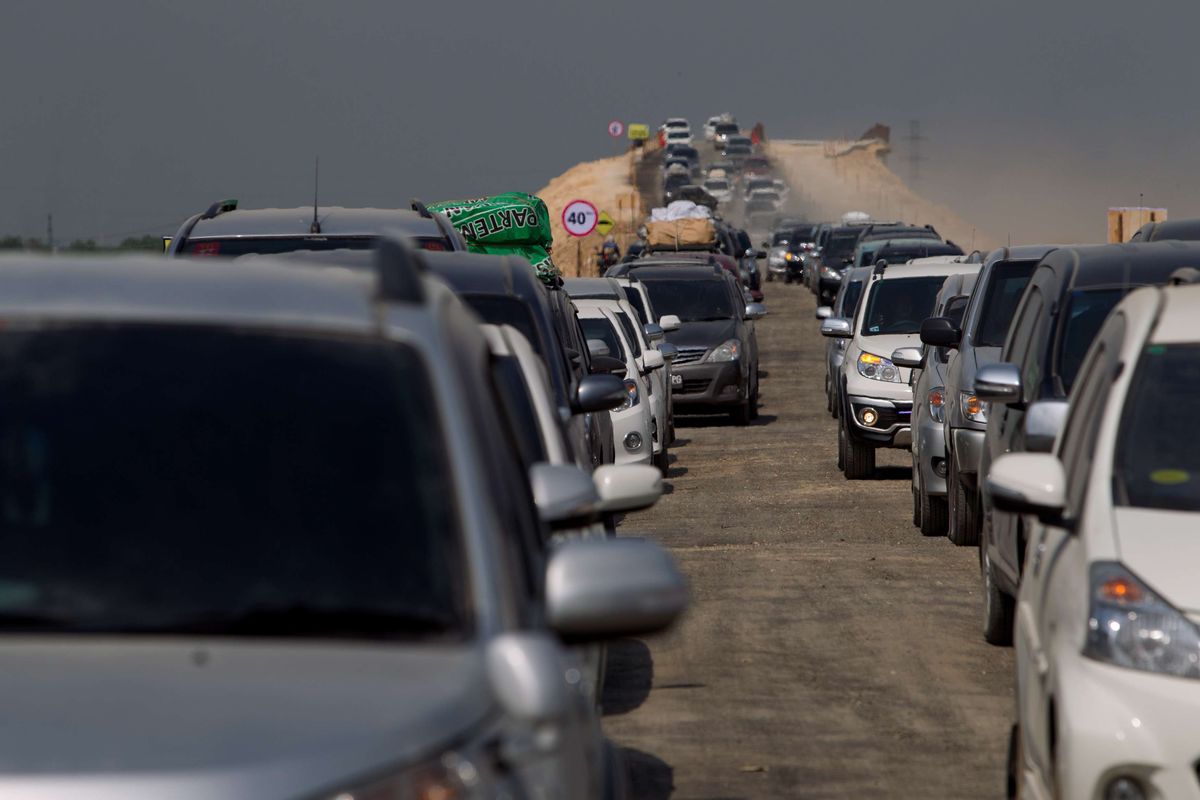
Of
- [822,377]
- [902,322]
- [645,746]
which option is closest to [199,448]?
[645,746]

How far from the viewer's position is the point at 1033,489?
5.89m

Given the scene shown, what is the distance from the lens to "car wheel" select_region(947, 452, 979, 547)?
43.7 feet

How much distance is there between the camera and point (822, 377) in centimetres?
3512

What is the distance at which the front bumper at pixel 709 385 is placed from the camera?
26.3 metres

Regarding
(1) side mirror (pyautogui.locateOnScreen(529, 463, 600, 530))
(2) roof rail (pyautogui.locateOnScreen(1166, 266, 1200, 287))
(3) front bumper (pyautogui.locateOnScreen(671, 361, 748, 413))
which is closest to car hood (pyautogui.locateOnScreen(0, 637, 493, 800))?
(1) side mirror (pyautogui.locateOnScreen(529, 463, 600, 530))

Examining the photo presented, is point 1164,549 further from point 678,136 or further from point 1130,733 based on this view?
point 678,136

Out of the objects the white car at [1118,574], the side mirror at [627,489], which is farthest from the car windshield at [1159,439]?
the side mirror at [627,489]

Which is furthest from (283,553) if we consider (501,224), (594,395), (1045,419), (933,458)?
(501,224)

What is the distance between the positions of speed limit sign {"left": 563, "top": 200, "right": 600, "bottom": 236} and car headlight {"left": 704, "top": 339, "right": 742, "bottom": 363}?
30.9ft

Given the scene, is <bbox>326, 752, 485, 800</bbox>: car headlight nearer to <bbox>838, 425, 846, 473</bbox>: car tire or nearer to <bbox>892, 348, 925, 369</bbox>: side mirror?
<bbox>892, 348, 925, 369</bbox>: side mirror

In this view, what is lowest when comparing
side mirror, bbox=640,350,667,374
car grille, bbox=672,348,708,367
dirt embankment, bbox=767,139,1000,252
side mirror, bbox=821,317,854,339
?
dirt embankment, bbox=767,139,1000,252

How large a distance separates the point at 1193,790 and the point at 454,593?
223cm

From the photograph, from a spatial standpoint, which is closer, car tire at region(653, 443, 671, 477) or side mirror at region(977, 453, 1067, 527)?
side mirror at region(977, 453, 1067, 527)

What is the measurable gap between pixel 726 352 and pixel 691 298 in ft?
6.62
